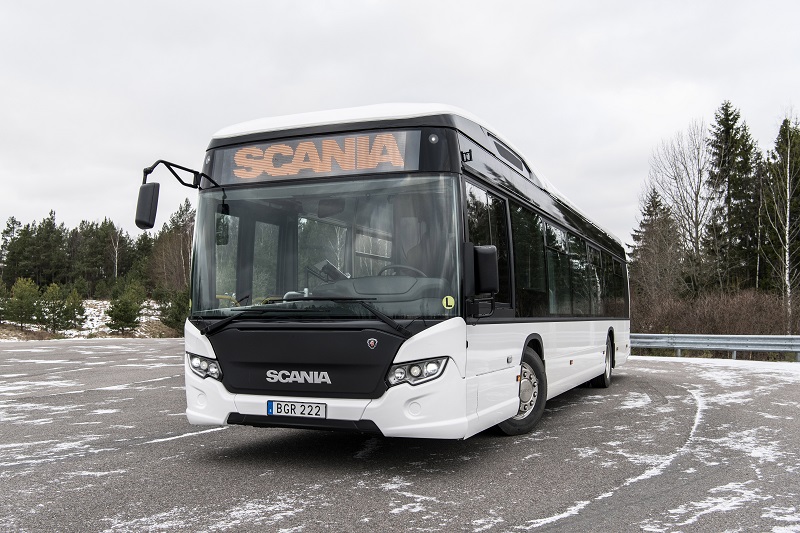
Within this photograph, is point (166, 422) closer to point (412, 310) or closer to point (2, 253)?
point (412, 310)

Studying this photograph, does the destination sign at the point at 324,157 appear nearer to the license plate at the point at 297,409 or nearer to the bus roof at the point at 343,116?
the bus roof at the point at 343,116

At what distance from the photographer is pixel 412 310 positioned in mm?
5496

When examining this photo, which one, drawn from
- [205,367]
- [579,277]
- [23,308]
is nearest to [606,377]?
[579,277]

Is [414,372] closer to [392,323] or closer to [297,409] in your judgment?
[392,323]

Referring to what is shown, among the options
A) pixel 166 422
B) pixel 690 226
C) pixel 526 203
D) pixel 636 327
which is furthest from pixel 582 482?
pixel 690 226

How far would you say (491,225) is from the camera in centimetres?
652

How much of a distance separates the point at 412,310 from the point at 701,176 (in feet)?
116

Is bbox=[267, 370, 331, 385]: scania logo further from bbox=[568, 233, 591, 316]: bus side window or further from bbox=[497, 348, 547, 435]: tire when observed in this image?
bbox=[568, 233, 591, 316]: bus side window

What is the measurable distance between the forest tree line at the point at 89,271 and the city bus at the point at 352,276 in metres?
45.7

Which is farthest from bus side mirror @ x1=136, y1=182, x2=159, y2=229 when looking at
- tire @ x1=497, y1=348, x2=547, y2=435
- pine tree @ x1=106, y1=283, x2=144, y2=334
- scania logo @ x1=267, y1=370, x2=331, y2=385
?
pine tree @ x1=106, y1=283, x2=144, y2=334

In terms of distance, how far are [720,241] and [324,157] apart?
39375 mm

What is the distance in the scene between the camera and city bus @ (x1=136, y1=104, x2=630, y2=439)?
5.46m

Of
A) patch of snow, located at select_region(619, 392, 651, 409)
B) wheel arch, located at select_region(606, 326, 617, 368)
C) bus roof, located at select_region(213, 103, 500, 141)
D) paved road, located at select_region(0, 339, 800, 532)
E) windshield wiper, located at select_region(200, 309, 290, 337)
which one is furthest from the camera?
wheel arch, located at select_region(606, 326, 617, 368)

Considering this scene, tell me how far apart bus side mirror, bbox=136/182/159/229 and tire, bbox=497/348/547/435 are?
12.6 ft
